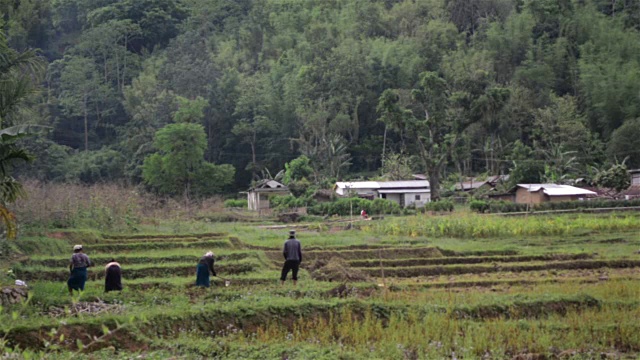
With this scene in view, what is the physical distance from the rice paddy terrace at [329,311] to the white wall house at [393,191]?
1218 inches

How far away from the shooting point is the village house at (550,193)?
46594 mm

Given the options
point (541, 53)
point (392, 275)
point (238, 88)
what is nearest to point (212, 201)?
point (238, 88)

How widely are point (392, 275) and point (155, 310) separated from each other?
10.8 meters

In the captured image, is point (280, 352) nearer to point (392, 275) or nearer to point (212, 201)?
point (392, 275)

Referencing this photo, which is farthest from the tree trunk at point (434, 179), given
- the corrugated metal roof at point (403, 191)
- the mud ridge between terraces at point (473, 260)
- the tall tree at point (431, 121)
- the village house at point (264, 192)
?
the mud ridge between terraces at point (473, 260)

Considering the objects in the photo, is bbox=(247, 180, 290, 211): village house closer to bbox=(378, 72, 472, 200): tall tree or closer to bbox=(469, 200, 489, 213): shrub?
bbox=(378, 72, 472, 200): tall tree

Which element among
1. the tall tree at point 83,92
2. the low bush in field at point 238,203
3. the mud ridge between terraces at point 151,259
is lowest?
the low bush in field at point 238,203

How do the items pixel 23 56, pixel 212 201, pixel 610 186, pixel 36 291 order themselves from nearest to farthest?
pixel 36 291 < pixel 23 56 < pixel 610 186 < pixel 212 201

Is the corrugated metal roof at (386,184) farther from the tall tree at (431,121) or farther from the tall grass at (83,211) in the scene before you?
the tall grass at (83,211)

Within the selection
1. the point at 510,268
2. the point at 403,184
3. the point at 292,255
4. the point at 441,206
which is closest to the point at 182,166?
the point at 403,184

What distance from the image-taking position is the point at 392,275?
926 inches

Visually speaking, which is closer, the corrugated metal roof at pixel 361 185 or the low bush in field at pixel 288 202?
the low bush in field at pixel 288 202

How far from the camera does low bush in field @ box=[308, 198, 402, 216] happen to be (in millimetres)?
46812

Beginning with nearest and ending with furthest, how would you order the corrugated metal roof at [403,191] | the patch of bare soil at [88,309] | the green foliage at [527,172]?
the patch of bare soil at [88,309], the green foliage at [527,172], the corrugated metal roof at [403,191]
